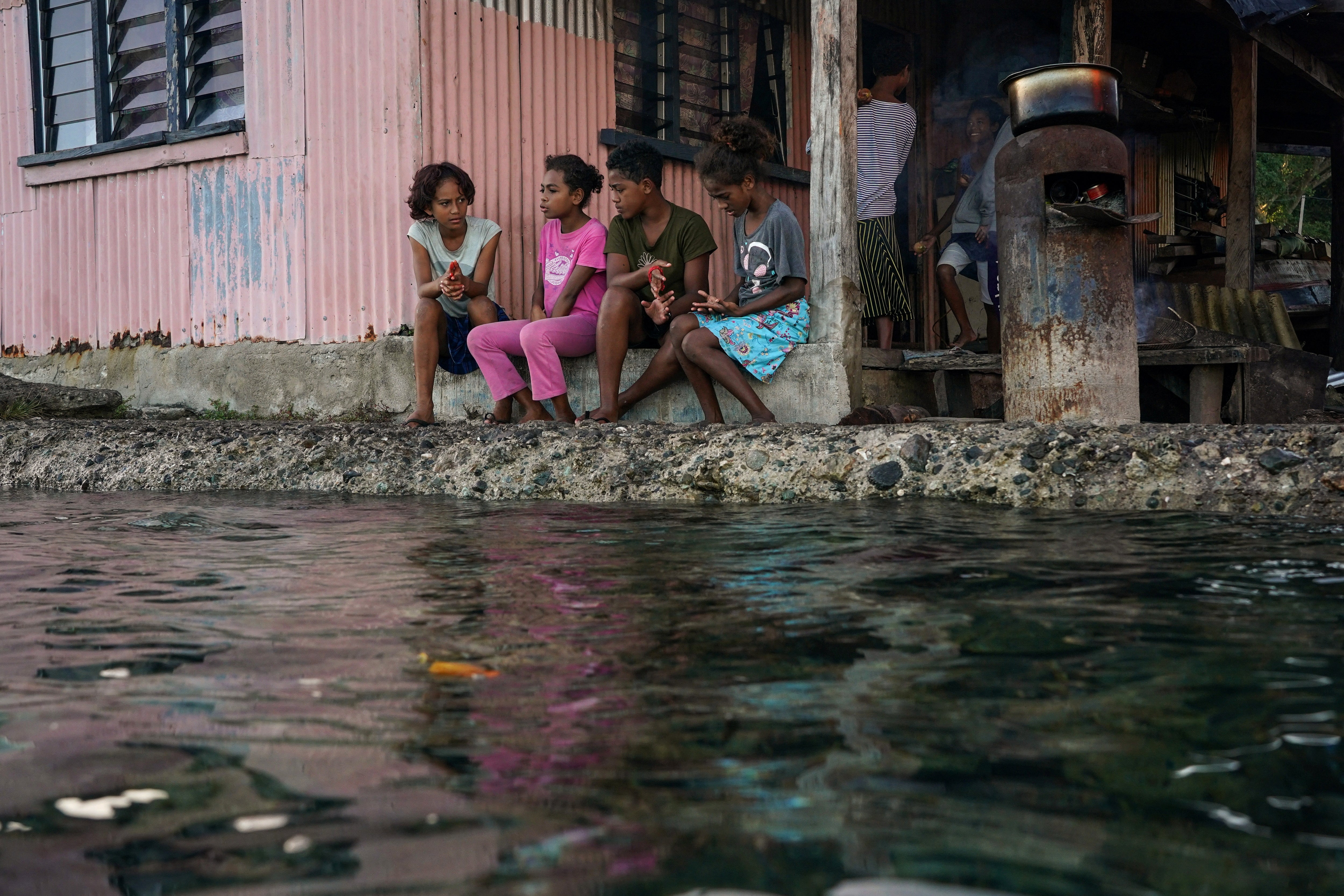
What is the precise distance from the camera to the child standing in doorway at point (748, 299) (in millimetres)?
5250

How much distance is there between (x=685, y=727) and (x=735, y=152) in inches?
180

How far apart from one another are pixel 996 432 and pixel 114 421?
13.7 ft

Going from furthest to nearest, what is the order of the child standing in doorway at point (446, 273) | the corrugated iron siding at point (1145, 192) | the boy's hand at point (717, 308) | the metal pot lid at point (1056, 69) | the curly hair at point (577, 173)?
the corrugated iron siding at point (1145, 192), the curly hair at point (577, 173), the child standing in doorway at point (446, 273), the boy's hand at point (717, 308), the metal pot lid at point (1056, 69)

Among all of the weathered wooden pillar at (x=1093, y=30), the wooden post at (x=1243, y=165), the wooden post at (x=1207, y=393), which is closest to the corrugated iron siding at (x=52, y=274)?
the weathered wooden pillar at (x=1093, y=30)

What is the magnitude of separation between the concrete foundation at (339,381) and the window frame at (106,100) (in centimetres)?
124

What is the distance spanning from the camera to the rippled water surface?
35.2 inches

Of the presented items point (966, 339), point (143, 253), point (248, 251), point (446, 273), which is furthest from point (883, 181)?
point (143, 253)

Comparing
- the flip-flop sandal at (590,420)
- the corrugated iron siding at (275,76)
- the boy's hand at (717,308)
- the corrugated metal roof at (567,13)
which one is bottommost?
the flip-flop sandal at (590,420)

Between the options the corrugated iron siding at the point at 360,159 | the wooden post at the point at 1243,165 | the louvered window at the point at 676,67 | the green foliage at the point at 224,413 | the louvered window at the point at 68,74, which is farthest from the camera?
the wooden post at the point at 1243,165

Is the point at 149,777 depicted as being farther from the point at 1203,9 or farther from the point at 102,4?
the point at 1203,9

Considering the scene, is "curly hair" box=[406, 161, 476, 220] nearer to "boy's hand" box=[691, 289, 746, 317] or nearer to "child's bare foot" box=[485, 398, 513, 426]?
"child's bare foot" box=[485, 398, 513, 426]

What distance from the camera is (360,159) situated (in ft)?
21.2

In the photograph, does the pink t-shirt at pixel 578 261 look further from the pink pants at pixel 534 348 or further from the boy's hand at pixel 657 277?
the boy's hand at pixel 657 277

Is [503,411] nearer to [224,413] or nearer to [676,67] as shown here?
[224,413]
